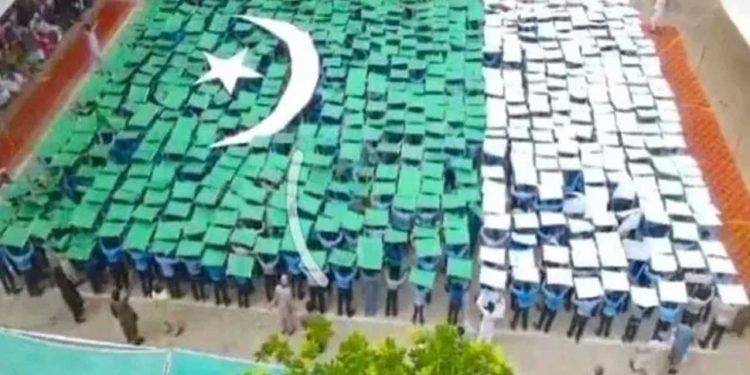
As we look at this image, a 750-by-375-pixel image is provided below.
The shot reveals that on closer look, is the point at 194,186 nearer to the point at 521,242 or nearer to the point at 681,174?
the point at 521,242

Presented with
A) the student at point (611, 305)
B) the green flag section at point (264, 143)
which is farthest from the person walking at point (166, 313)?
the student at point (611, 305)

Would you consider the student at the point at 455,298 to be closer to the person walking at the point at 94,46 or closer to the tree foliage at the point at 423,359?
the tree foliage at the point at 423,359

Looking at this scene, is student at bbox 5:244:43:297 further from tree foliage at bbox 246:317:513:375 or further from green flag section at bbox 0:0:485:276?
tree foliage at bbox 246:317:513:375

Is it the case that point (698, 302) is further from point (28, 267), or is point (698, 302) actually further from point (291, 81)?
point (28, 267)

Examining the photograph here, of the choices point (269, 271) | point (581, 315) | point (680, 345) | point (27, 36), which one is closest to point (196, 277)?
point (269, 271)

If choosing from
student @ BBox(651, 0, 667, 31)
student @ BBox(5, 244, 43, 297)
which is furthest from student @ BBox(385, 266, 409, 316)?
student @ BBox(651, 0, 667, 31)

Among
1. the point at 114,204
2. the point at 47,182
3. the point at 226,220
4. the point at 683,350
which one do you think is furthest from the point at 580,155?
the point at 47,182

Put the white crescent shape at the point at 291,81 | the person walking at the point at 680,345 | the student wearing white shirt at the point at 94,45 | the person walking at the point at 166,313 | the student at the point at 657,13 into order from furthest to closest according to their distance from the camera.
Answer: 1. the student at the point at 657,13
2. the student wearing white shirt at the point at 94,45
3. the white crescent shape at the point at 291,81
4. the person walking at the point at 166,313
5. the person walking at the point at 680,345
